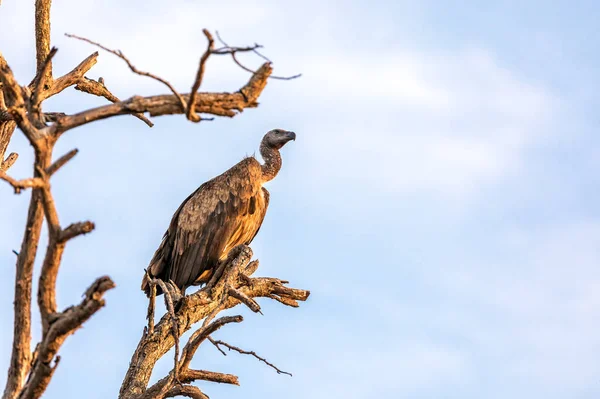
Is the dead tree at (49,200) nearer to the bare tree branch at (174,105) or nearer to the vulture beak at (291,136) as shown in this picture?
the bare tree branch at (174,105)

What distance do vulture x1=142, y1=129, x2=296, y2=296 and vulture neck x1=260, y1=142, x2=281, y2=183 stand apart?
0.11 m

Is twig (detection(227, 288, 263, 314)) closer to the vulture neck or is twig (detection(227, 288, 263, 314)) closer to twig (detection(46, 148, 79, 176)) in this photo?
the vulture neck

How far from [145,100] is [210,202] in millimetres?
5549

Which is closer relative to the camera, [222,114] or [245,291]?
[222,114]

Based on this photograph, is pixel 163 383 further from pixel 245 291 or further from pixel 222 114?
pixel 222 114

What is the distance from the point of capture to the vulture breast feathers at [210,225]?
Result: 1057cm

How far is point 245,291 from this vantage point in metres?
9.29

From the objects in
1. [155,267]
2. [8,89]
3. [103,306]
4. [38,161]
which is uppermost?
[155,267]

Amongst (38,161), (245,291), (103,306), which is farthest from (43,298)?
(245,291)

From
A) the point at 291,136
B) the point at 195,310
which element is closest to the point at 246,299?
the point at 195,310

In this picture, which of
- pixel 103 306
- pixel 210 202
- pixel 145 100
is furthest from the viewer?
pixel 210 202

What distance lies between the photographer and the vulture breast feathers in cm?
1057

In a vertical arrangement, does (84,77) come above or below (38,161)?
above

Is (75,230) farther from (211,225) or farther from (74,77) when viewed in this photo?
(211,225)
